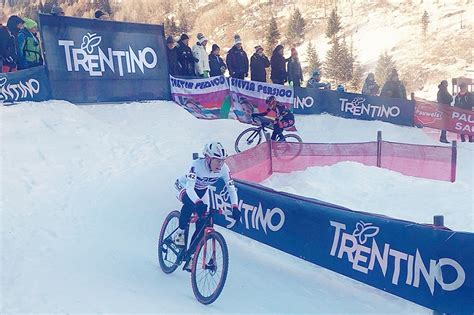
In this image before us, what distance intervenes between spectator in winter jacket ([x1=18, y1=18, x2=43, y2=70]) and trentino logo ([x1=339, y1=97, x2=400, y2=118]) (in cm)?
979

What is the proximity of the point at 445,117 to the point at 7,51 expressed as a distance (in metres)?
13.0

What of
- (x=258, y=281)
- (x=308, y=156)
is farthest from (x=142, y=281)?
(x=308, y=156)

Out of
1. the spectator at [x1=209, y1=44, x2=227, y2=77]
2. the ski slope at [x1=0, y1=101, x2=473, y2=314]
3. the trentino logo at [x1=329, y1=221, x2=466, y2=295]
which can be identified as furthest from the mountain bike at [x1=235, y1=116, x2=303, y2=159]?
the trentino logo at [x1=329, y1=221, x2=466, y2=295]

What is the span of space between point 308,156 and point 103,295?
6.81 metres

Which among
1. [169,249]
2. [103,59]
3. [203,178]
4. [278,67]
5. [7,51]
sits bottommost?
[169,249]

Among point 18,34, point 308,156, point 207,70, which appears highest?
point 18,34

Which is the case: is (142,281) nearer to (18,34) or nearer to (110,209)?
(110,209)

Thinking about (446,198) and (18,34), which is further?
(18,34)

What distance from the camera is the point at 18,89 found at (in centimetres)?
1327

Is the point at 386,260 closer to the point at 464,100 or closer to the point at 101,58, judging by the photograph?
the point at 101,58

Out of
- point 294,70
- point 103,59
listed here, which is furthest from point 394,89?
point 103,59

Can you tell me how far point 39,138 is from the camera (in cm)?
1203

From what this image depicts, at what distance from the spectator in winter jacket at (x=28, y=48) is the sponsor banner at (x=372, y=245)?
343 inches

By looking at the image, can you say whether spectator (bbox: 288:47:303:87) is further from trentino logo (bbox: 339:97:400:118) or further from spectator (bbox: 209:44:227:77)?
spectator (bbox: 209:44:227:77)
